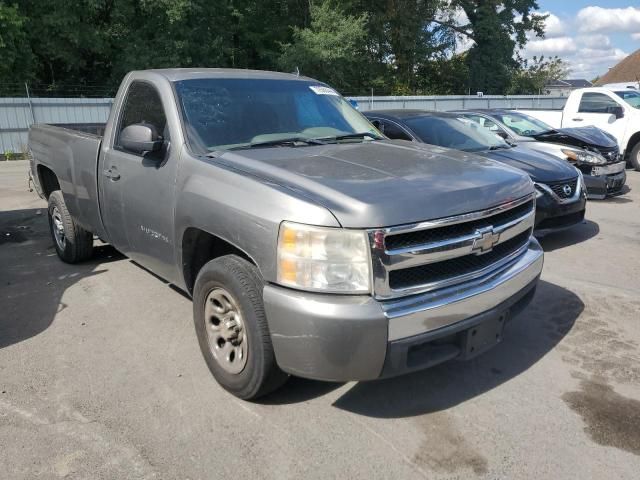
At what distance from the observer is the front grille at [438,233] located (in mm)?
2582

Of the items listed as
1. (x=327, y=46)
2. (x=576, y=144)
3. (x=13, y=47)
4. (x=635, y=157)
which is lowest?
Answer: (x=635, y=157)

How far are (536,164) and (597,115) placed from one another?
23.5 feet

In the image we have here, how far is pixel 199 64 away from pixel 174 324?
2541 cm

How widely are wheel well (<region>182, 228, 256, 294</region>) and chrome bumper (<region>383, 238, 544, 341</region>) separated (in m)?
1.12

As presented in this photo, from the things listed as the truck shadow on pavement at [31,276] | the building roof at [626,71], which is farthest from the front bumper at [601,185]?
the building roof at [626,71]

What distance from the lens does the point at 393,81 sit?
35094 mm

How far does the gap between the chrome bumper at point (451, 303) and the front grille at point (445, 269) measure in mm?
69

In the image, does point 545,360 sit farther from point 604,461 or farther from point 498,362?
point 604,461

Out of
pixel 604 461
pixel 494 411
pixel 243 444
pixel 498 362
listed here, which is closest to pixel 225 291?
pixel 243 444

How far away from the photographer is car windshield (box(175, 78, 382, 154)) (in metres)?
3.59

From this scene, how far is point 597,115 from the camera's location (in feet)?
40.7

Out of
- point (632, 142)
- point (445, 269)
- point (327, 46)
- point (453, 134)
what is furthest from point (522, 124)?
point (327, 46)

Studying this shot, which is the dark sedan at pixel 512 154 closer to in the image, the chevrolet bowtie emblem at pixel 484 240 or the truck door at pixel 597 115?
the chevrolet bowtie emblem at pixel 484 240

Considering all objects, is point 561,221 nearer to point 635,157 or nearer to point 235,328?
point 235,328
